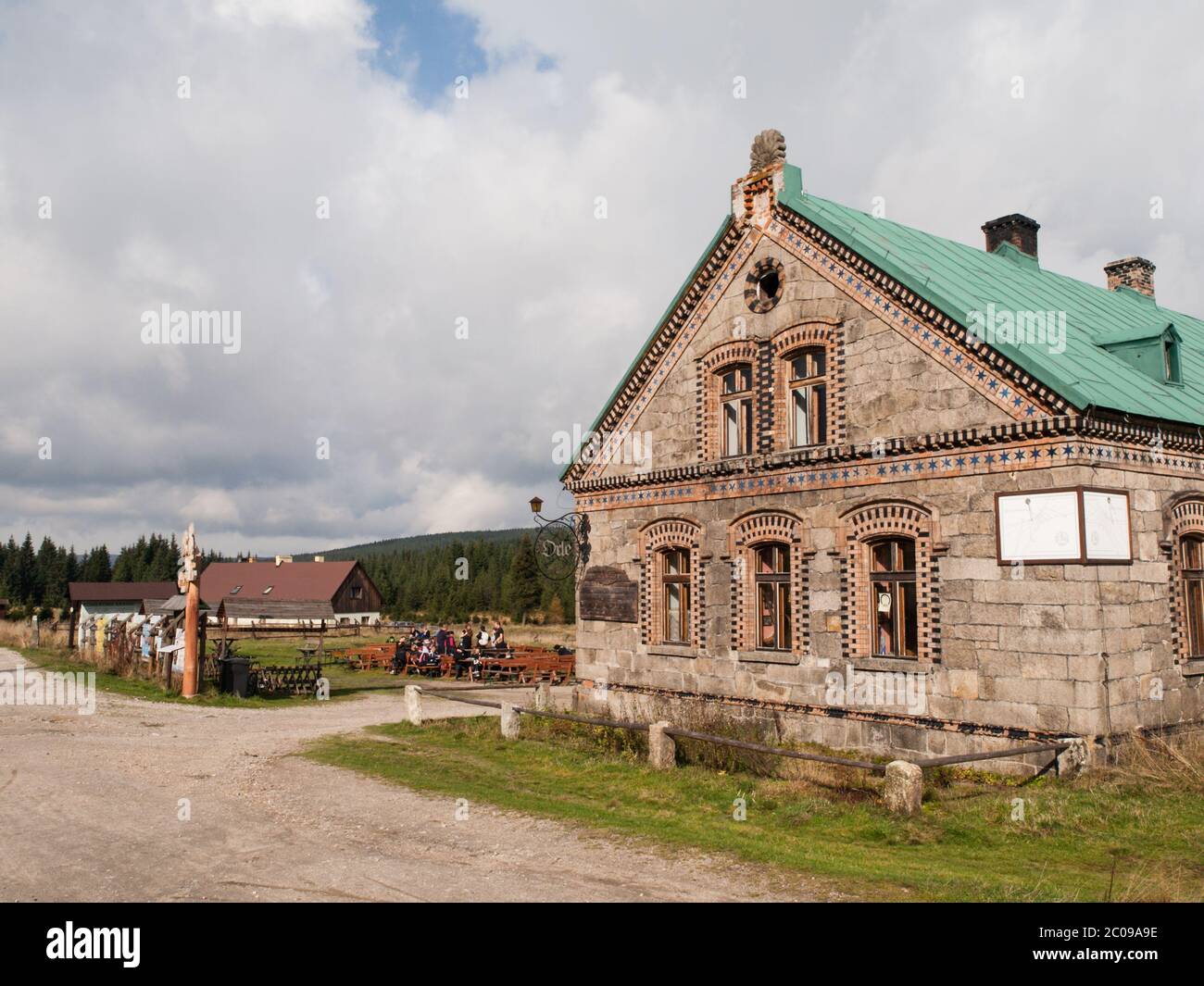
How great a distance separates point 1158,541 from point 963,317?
13.9 feet

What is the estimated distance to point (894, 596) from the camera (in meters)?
14.5

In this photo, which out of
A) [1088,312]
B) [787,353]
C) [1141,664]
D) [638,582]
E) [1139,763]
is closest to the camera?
[1139,763]

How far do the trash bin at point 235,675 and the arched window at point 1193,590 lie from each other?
2066 cm

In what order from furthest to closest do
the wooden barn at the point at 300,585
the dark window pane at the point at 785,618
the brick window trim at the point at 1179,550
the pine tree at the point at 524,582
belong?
the pine tree at the point at 524,582
the wooden barn at the point at 300,585
the dark window pane at the point at 785,618
the brick window trim at the point at 1179,550

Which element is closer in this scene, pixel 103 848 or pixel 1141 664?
pixel 103 848

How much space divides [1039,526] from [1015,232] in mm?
9863

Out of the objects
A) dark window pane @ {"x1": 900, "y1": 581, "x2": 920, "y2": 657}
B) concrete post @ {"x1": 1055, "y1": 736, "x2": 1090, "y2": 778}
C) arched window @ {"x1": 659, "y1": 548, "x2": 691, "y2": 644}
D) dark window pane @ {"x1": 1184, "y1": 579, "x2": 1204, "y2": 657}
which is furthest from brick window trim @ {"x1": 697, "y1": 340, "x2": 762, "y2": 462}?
concrete post @ {"x1": 1055, "y1": 736, "x2": 1090, "y2": 778}

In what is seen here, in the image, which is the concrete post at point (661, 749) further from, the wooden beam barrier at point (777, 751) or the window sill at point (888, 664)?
the window sill at point (888, 664)

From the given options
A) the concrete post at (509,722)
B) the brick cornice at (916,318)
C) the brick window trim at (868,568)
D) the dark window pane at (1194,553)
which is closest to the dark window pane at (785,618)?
the brick window trim at (868,568)

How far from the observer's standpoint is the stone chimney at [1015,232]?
65.2ft

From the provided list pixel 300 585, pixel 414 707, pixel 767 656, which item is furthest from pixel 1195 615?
pixel 300 585
